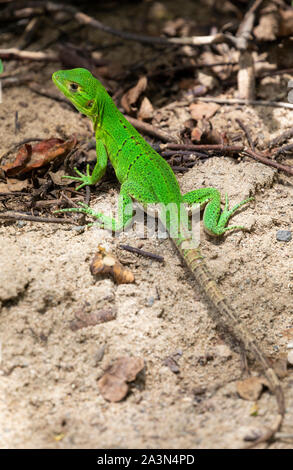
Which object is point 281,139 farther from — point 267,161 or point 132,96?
point 132,96

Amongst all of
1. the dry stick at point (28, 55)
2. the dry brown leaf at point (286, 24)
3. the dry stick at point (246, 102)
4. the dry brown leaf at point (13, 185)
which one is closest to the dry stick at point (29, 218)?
the dry brown leaf at point (13, 185)

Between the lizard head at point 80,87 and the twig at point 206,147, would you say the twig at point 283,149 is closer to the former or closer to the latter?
the twig at point 206,147

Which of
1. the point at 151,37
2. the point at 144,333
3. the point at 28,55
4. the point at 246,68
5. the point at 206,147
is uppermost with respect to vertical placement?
the point at 151,37

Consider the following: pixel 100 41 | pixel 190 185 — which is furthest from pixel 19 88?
pixel 190 185

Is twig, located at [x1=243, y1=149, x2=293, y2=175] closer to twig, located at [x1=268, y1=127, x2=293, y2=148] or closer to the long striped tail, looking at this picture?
twig, located at [x1=268, y1=127, x2=293, y2=148]

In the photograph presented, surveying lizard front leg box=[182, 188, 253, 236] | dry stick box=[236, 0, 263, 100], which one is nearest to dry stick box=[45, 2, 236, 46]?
dry stick box=[236, 0, 263, 100]

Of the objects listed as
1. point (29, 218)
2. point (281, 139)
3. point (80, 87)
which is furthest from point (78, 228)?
point (281, 139)
